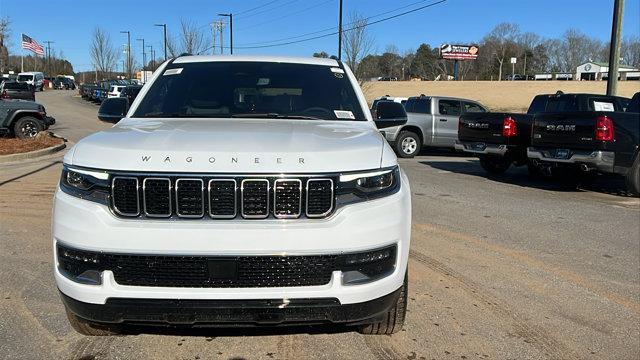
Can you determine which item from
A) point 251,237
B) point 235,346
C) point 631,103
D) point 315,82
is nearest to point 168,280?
point 251,237

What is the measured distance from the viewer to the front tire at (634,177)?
9406 mm

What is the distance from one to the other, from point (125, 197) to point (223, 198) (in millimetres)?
500

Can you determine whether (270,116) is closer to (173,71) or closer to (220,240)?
(173,71)

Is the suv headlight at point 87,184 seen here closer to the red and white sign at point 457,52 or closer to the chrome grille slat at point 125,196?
the chrome grille slat at point 125,196

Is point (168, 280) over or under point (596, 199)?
over

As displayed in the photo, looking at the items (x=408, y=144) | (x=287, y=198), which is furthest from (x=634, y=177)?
(x=287, y=198)

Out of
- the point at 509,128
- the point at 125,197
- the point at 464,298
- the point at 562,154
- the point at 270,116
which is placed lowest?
the point at 464,298

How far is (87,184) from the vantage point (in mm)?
2908

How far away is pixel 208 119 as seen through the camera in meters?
3.98

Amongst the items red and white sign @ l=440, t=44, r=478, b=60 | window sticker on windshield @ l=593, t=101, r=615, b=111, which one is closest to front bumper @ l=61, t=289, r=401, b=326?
window sticker on windshield @ l=593, t=101, r=615, b=111

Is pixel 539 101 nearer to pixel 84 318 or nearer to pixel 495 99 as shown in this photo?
pixel 84 318

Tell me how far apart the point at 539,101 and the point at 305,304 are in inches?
443

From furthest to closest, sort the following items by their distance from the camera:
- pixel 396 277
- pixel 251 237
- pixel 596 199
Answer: pixel 596 199
pixel 396 277
pixel 251 237

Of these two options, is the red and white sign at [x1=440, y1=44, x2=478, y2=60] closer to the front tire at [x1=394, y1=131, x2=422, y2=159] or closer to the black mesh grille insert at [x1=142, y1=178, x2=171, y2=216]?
the front tire at [x1=394, y1=131, x2=422, y2=159]
